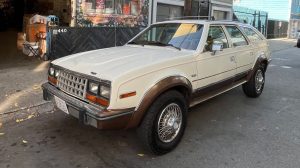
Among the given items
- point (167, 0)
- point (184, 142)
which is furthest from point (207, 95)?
point (167, 0)

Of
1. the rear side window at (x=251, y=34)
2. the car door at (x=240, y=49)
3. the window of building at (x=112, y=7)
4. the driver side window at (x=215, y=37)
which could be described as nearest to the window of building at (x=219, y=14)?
the window of building at (x=112, y=7)

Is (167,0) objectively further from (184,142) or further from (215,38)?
(184,142)

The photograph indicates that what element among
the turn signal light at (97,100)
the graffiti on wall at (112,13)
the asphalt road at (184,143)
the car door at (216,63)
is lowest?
the asphalt road at (184,143)

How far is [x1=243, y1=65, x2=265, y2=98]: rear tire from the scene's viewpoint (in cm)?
659

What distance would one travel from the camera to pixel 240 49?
5.89 metres

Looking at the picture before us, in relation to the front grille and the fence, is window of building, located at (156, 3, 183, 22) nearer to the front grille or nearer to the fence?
the fence

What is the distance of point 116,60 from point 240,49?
267 cm

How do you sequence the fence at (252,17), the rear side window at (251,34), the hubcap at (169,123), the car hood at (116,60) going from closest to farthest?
1. the car hood at (116,60)
2. the hubcap at (169,123)
3. the rear side window at (251,34)
4. the fence at (252,17)

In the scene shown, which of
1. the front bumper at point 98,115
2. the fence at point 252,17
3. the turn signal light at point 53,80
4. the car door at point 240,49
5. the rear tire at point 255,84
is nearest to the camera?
the front bumper at point 98,115

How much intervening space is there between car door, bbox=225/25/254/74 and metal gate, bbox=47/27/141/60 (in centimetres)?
474

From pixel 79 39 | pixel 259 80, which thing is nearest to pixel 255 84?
pixel 259 80

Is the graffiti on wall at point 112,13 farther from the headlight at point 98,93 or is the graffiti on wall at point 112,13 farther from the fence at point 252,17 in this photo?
the fence at point 252,17

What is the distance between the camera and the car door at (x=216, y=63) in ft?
15.8

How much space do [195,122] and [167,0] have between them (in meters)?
9.70
